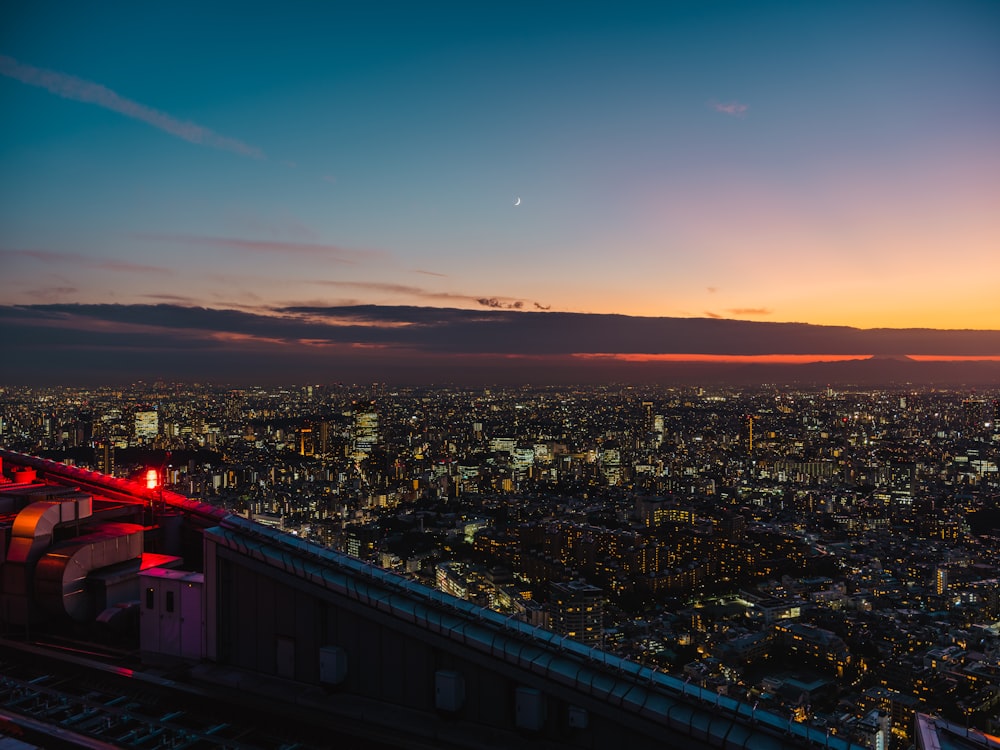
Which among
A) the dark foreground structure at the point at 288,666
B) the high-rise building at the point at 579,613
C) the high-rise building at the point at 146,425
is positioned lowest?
the high-rise building at the point at 579,613

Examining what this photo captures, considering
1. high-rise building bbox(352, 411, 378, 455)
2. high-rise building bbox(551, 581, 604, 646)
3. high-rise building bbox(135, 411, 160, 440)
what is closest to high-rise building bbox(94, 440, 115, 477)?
high-rise building bbox(135, 411, 160, 440)

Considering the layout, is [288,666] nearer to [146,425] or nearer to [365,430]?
[146,425]

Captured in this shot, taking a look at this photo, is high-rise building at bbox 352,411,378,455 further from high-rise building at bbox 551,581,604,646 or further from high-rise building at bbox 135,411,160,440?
high-rise building at bbox 551,581,604,646

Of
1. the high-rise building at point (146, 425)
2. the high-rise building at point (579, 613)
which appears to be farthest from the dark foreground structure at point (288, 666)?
the high-rise building at point (146, 425)

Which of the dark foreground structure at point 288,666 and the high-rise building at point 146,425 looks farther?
the high-rise building at point 146,425

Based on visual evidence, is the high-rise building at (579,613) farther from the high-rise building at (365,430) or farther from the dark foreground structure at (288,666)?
the high-rise building at (365,430)
